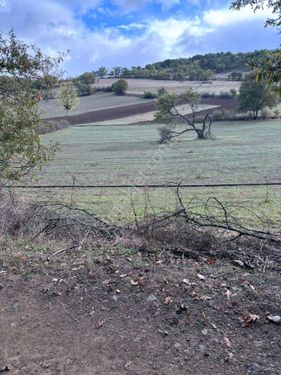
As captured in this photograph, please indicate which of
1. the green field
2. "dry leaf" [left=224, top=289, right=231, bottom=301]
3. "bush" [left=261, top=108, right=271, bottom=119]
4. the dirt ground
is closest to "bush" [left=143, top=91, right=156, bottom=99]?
"bush" [left=261, top=108, right=271, bottom=119]

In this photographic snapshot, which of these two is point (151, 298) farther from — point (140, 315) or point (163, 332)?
point (163, 332)

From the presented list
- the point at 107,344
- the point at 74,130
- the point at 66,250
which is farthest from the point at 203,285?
the point at 74,130

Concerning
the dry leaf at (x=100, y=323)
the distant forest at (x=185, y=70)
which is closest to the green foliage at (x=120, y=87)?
the distant forest at (x=185, y=70)

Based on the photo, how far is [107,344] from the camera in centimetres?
370

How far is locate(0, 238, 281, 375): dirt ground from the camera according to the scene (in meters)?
3.44

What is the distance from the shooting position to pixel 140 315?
412cm

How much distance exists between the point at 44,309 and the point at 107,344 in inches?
38.6

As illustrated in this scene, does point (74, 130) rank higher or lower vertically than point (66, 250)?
lower

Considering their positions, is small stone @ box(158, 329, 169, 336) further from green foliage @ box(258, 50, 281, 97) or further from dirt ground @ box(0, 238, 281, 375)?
green foliage @ box(258, 50, 281, 97)

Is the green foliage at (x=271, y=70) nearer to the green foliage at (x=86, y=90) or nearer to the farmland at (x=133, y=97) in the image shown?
the farmland at (x=133, y=97)

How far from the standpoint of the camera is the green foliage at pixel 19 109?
9.52m

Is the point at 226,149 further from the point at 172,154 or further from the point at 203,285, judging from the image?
the point at 203,285

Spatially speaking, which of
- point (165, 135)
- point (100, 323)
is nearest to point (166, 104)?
point (165, 135)

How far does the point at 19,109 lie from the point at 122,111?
8327cm
